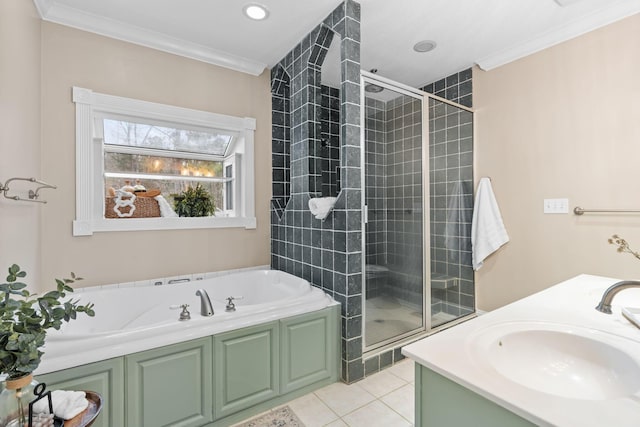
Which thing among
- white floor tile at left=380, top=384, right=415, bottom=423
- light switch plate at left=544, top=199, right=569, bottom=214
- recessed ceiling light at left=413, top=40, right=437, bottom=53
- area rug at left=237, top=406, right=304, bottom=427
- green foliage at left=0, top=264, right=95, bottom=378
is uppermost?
recessed ceiling light at left=413, top=40, right=437, bottom=53

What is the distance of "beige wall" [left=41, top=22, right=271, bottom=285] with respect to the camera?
216cm

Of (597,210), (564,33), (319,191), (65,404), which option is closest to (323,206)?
(319,191)

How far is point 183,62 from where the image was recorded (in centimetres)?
264

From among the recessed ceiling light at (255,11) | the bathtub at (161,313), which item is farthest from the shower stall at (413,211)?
the recessed ceiling light at (255,11)

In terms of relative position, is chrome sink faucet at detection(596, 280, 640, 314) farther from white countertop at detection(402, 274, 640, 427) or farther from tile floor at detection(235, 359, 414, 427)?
tile floor at detection(235, 359, 414, 427)

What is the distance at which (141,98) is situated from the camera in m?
2.47

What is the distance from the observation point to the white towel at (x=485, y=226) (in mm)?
2887

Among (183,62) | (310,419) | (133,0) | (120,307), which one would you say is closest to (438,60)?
(183,62)

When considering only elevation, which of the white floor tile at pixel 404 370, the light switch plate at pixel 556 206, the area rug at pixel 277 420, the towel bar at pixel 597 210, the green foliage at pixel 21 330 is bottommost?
the area rug at pixel 277 420

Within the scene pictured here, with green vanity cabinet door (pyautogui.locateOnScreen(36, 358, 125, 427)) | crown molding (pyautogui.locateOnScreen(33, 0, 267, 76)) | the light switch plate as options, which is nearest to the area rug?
green vanity cabinet door (pyautogui.locateOnScreen(36, 358, 125, 427))

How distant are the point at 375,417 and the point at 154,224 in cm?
216

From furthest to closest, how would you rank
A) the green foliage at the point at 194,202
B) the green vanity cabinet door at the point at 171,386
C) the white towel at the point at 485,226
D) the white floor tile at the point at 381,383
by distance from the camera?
the white towel at the point at 485,226 < the green foliage at the point at 194,202 < the white floor tile at the point at 381,383 < the green vanity cabinet door at the point at 171,386

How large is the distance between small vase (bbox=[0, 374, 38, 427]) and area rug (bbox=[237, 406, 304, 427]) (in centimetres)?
116

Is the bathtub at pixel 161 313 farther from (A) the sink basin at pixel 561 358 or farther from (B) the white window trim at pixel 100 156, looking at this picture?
(A) the sink basin at pixel 561 358
